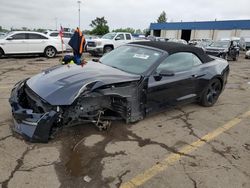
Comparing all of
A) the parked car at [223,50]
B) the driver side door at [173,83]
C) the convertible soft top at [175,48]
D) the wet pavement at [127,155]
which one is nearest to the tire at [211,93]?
the driver side door at [173,83]

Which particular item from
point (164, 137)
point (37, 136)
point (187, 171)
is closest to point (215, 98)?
point (164, 137)

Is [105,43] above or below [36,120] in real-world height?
above

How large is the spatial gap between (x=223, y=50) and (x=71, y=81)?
15984 millimetres

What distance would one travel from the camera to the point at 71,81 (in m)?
3.88

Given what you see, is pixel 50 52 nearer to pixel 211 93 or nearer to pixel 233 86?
pixel 233 86

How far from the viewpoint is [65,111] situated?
3.72 metres

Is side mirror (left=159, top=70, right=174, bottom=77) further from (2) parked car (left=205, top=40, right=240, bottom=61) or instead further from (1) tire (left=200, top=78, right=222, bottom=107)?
(2) parked car (left=205, top=40, right=240, bottom=61)

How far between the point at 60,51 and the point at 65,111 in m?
13.4

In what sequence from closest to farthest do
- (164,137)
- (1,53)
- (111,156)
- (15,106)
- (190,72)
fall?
(111,156), (15,106), (164,137), (190,72), (1,53)

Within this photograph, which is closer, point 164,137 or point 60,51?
point 164,137

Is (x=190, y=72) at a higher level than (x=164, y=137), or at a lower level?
higher

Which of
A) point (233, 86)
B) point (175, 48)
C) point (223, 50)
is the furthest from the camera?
point (223, 50)

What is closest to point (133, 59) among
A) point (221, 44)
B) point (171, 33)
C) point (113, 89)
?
point (113, 89)

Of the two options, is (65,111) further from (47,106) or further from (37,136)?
(37,136)
